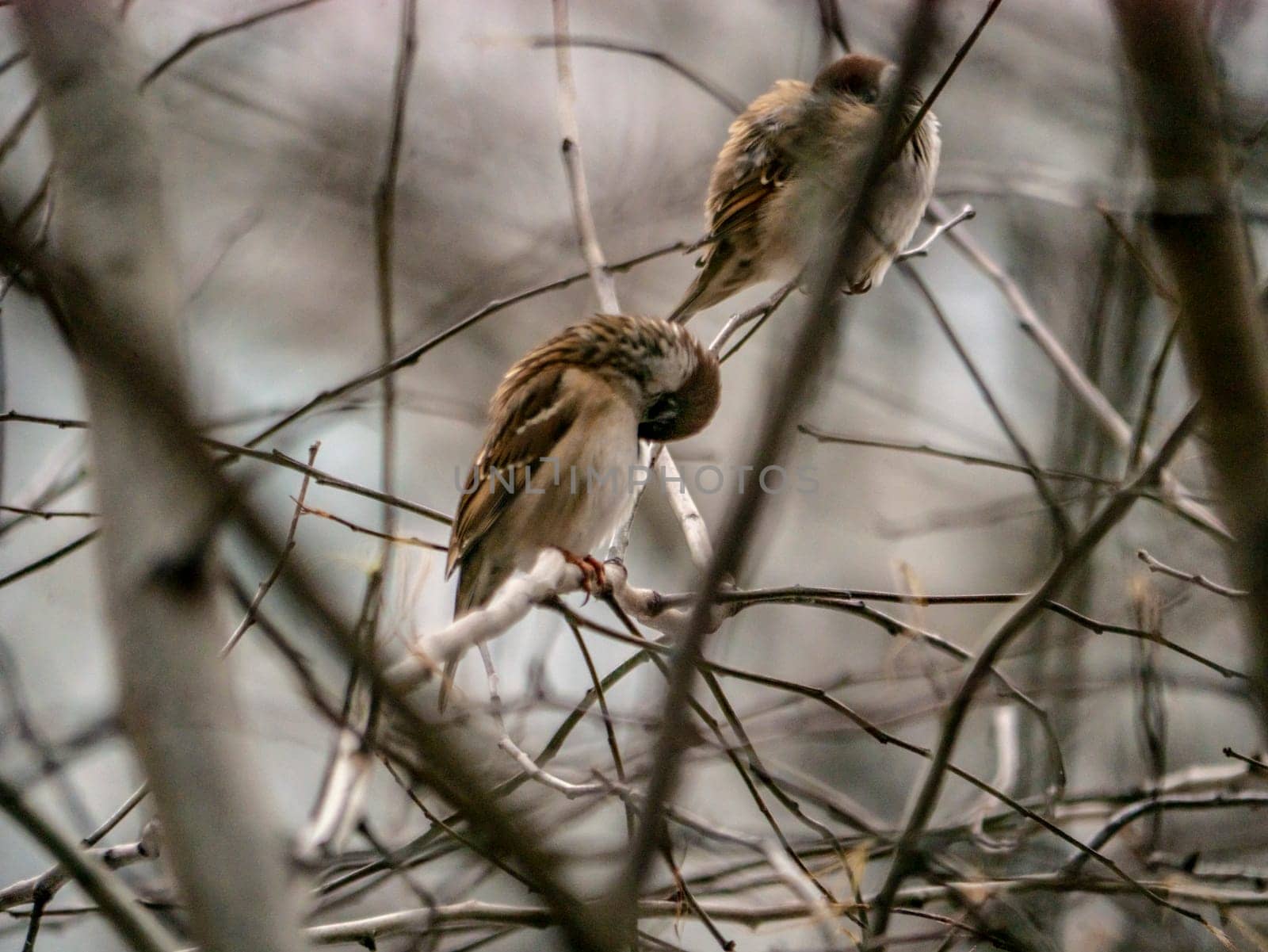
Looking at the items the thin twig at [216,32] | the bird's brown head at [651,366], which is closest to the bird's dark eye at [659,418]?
the bird's brown head at [651,366]

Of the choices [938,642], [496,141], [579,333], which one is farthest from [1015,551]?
[938,642]

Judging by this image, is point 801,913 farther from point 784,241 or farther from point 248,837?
point 784,241

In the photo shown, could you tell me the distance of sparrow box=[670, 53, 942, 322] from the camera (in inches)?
227

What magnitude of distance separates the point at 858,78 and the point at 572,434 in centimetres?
304

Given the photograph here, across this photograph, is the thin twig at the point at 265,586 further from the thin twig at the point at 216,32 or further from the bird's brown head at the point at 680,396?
the bird's brown head at the point at 680,396

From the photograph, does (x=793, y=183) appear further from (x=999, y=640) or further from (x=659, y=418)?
(x=999, y=640)

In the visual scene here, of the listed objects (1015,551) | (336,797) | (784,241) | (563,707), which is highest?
(1015,551)

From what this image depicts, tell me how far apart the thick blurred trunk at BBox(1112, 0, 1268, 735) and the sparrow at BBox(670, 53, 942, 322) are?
3438 millimetres

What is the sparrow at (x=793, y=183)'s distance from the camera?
578 cm

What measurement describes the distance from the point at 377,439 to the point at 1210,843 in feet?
18.1

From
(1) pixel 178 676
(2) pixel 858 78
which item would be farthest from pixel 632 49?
(1) pixel 178 676

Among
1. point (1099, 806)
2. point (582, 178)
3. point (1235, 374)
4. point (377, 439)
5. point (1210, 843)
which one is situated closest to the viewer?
point (1235, 374)

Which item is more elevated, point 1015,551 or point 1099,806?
point 1015,551

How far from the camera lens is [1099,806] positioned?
17.6 ft
